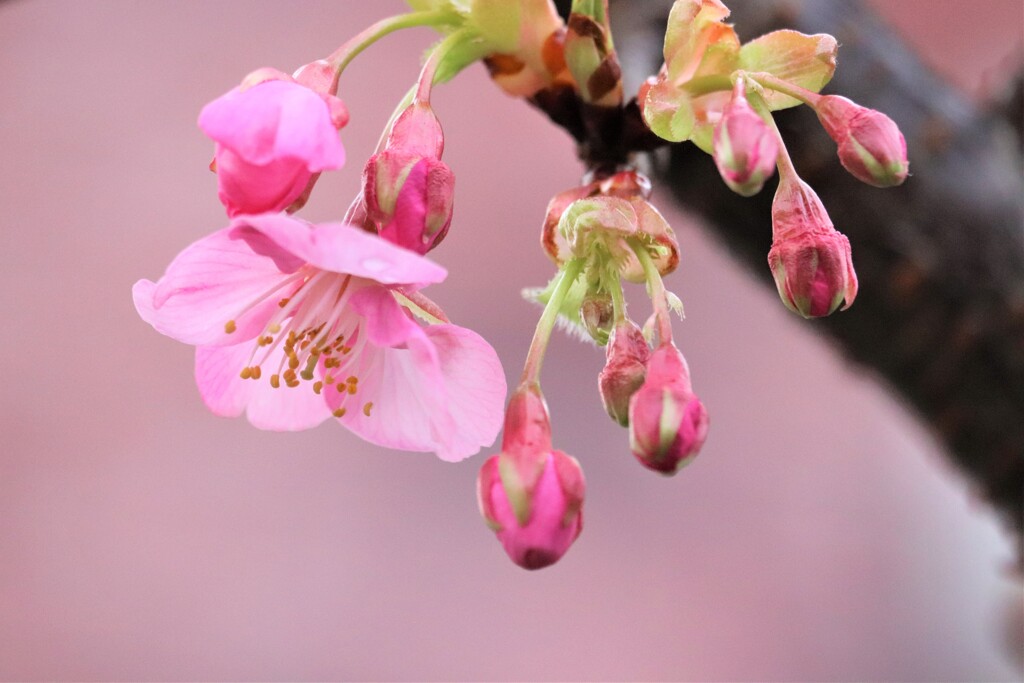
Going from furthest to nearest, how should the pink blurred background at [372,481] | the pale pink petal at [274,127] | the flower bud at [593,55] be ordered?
the pink blurred background at [372,481]
the flower bud at [593,55]
the pale pink petal at [274,127]

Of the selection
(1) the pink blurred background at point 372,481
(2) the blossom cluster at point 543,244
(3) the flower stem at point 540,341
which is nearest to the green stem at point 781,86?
(2) the blossom cluster at point 543,244

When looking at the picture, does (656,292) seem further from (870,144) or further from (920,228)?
(920,228)

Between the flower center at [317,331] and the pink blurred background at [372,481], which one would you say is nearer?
the flower center at [317,331]

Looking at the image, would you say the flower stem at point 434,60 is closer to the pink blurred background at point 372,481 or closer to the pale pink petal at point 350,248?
the pale pink petal at point 350,248

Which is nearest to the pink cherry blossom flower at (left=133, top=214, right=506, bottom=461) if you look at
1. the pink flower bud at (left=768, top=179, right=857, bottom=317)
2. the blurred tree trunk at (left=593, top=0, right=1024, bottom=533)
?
the pink flower bud at (left=768, top=179, right=857, bottom=317)

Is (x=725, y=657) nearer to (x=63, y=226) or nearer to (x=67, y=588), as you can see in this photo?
(x=67, y=588)

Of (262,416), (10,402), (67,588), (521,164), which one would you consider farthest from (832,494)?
(262,416)
